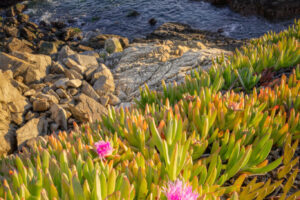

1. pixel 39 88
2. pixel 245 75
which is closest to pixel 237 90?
pixel 245 75

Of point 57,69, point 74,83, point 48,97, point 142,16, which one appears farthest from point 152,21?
point 48,97

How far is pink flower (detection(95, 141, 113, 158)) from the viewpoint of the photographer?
64.3 inches

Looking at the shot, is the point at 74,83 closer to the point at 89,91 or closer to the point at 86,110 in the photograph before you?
the point at 89,91

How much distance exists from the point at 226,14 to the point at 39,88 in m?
11.4

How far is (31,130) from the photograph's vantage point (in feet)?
15.2

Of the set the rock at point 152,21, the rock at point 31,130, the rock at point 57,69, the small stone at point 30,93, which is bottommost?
the rock at point 31,130

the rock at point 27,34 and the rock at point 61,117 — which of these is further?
the rock at point 27,34

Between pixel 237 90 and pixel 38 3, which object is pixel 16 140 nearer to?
pixel 237 90

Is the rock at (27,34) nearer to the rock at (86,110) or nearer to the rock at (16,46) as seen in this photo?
the rock at (16,46)

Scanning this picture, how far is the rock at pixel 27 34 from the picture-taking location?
491 inches

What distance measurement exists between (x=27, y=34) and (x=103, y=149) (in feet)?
42.2

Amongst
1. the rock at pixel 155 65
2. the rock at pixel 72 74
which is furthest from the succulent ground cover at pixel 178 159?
the rock at pixel 72 74

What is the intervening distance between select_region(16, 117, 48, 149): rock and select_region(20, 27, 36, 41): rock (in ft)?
29.9

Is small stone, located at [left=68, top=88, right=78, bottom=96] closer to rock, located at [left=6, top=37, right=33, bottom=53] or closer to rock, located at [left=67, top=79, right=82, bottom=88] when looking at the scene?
rock, located at [left=67, top=79, right=82, bottom=88]
